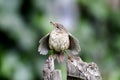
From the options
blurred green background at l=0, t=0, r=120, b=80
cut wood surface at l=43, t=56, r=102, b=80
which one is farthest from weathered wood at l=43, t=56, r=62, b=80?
blurred green background at l=0, t=0, r=120, b=80

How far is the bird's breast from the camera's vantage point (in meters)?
1.06

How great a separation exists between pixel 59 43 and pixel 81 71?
9cm

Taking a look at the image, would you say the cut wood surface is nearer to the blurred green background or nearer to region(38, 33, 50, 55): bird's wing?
region(38, 33, 50, 55): bird's wing

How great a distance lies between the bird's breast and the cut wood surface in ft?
0.12

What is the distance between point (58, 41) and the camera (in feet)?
3.52

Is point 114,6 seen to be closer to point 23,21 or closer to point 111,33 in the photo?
point 111,33

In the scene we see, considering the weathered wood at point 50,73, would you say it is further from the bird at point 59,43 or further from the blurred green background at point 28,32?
the blurred green background at point 28,32

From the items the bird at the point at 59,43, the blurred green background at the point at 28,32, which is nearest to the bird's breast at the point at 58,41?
the bird at the point at 59,43

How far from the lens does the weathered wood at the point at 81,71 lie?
1000mm

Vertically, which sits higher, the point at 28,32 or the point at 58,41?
the point at 28,32

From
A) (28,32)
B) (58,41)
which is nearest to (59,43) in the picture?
(58,41)

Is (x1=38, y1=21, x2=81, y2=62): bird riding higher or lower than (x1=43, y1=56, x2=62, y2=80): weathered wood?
higher

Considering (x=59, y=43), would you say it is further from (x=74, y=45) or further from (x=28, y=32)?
(x=28, y=32)

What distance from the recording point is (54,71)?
3.38ft
